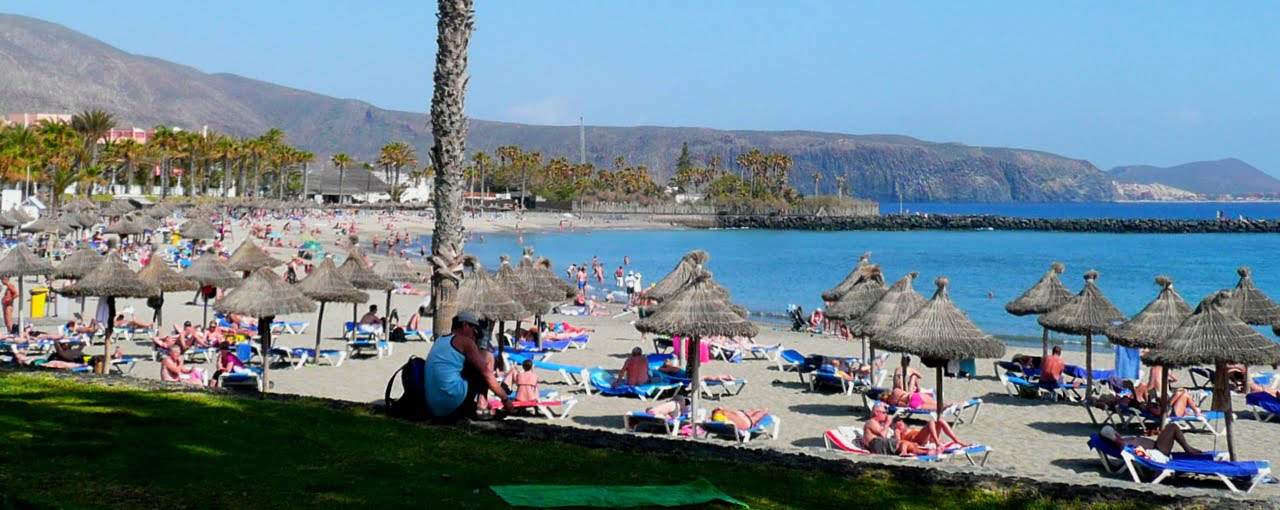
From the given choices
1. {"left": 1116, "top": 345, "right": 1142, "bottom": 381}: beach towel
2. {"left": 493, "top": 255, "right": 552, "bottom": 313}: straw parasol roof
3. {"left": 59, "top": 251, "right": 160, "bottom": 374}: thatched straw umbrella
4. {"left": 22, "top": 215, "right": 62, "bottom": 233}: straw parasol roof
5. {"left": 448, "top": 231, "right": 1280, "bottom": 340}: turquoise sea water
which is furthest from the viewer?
{"left": 448, "top": 231, "right": 1280, "bottom": 340}: turquoise sea water

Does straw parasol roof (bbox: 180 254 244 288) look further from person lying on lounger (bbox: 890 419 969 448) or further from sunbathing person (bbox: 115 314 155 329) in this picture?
person lying on lounger (bbox: 890 419 969 448)

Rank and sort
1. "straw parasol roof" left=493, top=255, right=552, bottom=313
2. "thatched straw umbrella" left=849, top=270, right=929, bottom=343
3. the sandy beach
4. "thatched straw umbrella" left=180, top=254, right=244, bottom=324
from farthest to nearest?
"thatched straw umbrella" left=180, top=254, right=244, bottom=324 < "straw parasol roof" left=493, top=255, right=552, bottom=313 < "thatched straw umbrella" left=849, top=270, right=929, bottom=343 < the sandy beach

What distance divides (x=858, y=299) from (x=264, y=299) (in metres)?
8.80

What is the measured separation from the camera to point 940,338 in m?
12.4

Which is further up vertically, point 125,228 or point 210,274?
point 125,228

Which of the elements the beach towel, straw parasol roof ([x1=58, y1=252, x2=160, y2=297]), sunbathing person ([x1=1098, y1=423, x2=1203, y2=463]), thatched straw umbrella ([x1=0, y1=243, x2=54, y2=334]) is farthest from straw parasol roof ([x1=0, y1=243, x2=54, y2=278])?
the beach towel

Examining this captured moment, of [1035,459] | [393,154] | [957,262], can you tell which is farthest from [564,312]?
[393,154]

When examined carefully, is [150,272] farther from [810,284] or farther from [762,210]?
[762,210]

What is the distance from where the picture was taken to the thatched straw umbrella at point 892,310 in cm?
1447

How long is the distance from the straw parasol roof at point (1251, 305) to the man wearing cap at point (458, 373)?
1235 centimetres

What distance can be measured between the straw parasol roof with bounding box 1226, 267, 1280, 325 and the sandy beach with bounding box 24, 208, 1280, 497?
115cm

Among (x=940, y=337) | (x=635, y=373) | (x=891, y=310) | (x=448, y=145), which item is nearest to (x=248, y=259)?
(x=448, y=145)

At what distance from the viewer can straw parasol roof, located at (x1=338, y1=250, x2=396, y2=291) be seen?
771 inches

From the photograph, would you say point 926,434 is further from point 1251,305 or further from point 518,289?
point 518,289
